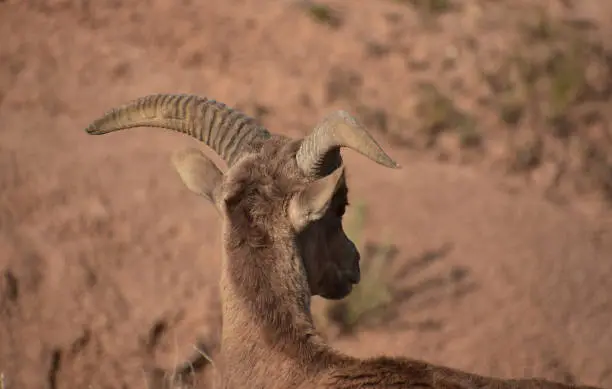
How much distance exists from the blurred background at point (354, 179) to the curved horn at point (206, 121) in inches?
90.9

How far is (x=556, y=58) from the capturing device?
1152 centimetres

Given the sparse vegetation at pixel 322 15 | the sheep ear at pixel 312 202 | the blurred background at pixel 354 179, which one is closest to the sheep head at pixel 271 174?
the sheep ear at pixel 312 202

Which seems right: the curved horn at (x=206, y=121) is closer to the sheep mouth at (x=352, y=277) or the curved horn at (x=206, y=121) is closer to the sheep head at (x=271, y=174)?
the sheep head at (x=271, y=174)

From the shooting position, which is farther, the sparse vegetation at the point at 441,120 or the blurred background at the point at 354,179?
the sparse vegetation at the point at 441,120

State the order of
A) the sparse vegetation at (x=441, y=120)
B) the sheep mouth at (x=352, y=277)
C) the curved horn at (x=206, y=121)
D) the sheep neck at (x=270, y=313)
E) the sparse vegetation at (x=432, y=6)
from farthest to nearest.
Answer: the sparse vegetation at (x=432, y=6) → the sparse vegetation at (x=441, y=120) → the sheep mouth at (x=352, y=277) → the curved horn at (x=206, y=121) → the sheep neck at (x=270, y=313)

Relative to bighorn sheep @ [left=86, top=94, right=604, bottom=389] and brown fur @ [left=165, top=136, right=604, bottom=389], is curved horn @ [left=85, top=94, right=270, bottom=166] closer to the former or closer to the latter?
bighorn sheep @ [left=86, top=94, right=604, bottom=389]

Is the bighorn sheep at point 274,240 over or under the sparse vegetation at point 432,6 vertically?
over

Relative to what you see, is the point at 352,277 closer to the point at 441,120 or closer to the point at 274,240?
the point at 274,240

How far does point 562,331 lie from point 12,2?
747 centimetres

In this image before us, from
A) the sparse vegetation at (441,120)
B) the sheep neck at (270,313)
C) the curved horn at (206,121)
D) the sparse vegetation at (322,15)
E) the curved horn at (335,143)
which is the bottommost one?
the sparse vegetation at (441,120)

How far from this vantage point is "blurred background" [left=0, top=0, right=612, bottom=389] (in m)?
7.23

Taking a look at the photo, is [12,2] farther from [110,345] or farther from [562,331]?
[562,331]

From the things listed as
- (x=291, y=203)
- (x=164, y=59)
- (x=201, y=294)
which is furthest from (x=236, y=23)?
(x=291, y=203)

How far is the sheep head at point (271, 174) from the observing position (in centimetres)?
414
